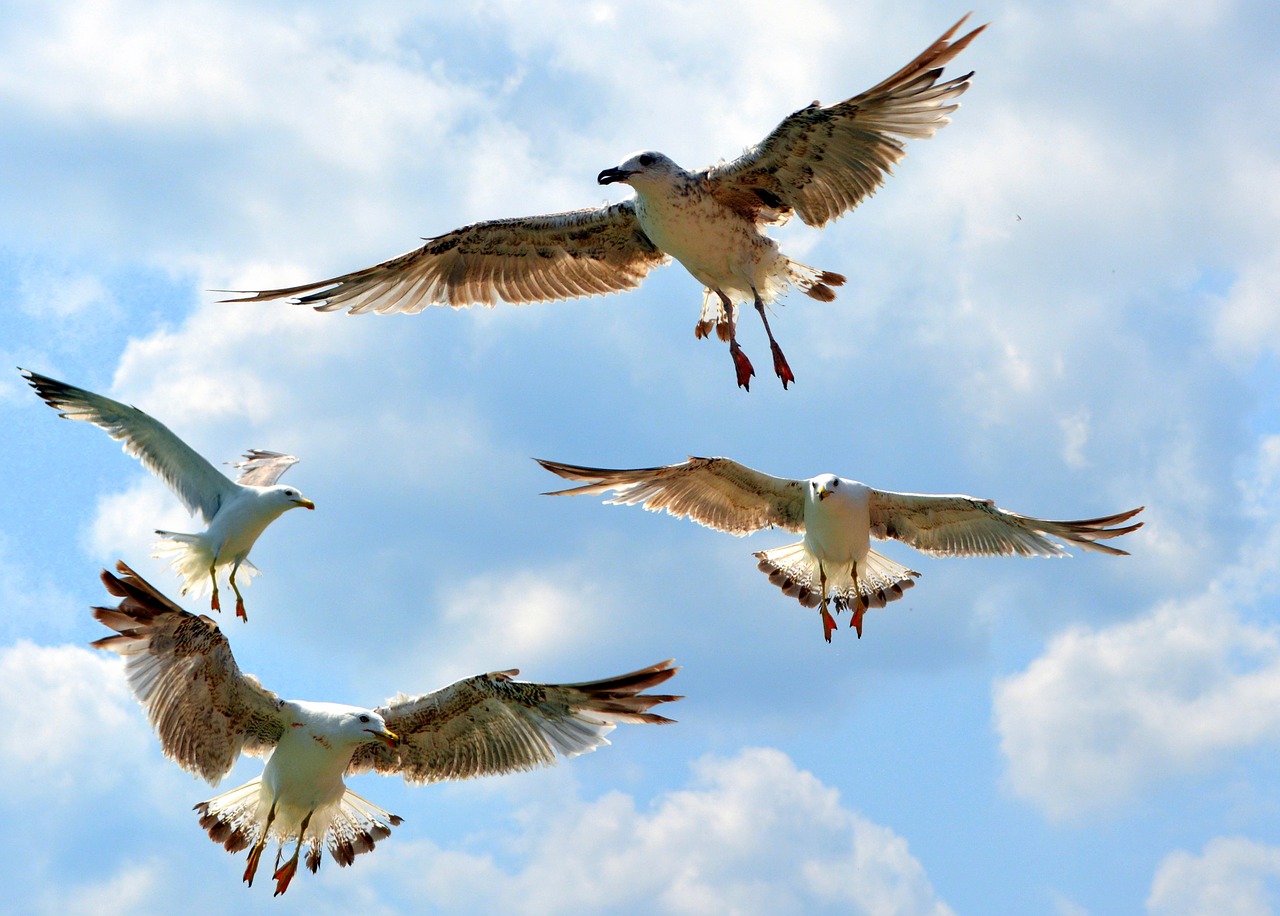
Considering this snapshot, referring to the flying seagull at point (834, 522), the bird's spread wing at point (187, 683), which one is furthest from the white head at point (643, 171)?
the bird's spread wing at point (187, 683)

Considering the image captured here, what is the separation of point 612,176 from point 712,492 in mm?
3398

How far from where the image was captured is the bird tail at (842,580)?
47.0 ft

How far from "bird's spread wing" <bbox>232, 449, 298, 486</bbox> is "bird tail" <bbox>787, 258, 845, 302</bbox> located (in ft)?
18.2

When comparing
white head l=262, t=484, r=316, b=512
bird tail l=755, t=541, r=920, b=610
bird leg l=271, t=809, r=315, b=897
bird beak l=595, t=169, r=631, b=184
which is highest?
bird beak l=595, t=169, r=631, b=184

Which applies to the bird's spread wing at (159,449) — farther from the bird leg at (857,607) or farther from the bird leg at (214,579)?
the bird leg at (857,607)

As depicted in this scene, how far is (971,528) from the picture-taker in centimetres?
1462

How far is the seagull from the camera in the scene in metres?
10.9

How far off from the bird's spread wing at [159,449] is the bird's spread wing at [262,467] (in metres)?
1.27

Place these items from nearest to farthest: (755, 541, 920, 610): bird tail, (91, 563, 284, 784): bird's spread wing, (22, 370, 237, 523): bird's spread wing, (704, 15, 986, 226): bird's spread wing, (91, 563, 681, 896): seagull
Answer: (91, 563, 284, 784): bird's spread wing, (91, 563, 681, 896): seagull, (704, 15, 986, 226): bird's spread wing, (22, 370, 237, 523): bird's spread wing, (755, 541, 920, 610): bird tail

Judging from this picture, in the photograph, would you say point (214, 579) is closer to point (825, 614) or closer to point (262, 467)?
point (262, 467)

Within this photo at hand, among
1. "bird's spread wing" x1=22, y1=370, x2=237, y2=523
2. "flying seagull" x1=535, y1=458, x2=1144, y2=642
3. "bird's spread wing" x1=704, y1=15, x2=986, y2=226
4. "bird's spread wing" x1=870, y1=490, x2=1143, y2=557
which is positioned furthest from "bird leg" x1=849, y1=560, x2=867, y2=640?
"bird's spread wing" x1=22, y1=370, x2=237, y2=523

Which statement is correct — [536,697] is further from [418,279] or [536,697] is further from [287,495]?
[418,279]

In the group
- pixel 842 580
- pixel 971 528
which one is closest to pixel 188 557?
pixel 842 580

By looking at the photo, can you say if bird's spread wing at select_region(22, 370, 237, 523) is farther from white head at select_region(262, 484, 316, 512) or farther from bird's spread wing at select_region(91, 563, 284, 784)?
bird's spread wing at select_region(91, 563, 284, 784)
